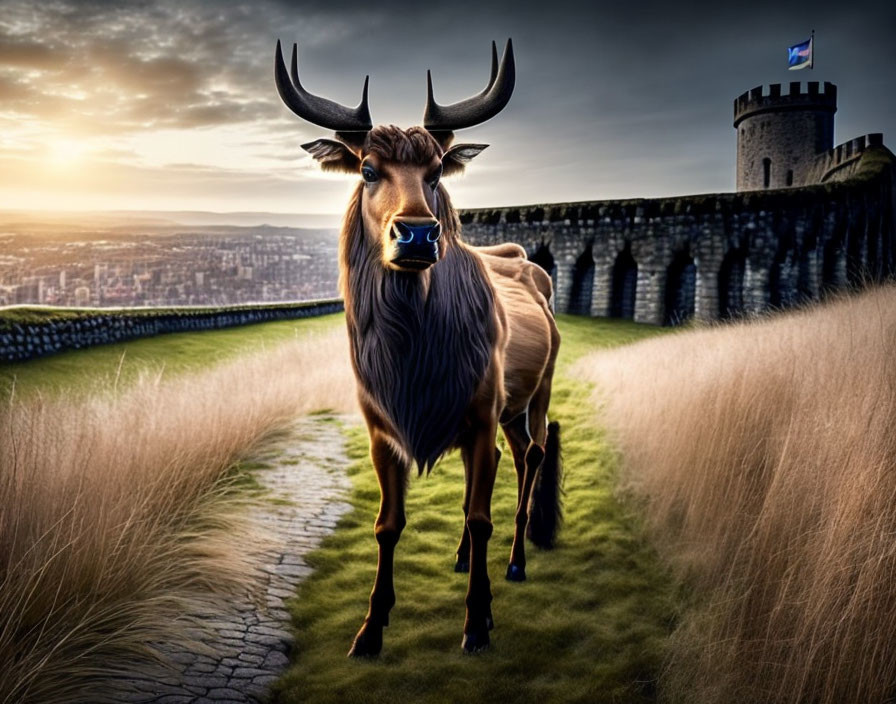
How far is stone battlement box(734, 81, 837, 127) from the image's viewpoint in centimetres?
3438

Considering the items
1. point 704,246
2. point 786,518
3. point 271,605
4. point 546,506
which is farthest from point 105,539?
point 704,246

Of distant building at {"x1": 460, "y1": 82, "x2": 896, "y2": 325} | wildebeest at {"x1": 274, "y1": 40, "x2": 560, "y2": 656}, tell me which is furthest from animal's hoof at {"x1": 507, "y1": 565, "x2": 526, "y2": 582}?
distant building at {"x1": 460, "y1": 82, "x2": 896, "y2": 325}

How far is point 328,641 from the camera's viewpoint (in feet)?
13.0

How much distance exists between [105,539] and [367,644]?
1773 mm

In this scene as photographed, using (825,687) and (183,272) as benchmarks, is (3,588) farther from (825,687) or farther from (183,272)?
(183,272)

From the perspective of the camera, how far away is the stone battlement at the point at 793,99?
3438 cm

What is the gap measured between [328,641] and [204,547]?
126 centimetres

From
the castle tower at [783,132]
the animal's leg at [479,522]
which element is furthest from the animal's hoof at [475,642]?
the castle tower at [783,132]

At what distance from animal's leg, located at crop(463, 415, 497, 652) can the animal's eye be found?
147cm

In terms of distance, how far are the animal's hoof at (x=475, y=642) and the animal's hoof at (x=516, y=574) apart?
88 cm

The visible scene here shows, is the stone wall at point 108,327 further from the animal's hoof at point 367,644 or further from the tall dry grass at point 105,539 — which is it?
the animal's hoof at point 367,644

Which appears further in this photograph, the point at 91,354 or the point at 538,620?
the point at 91,354

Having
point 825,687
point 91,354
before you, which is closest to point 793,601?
point 825,687

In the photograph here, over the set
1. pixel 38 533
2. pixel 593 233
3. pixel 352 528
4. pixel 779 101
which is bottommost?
pixel 352 528
